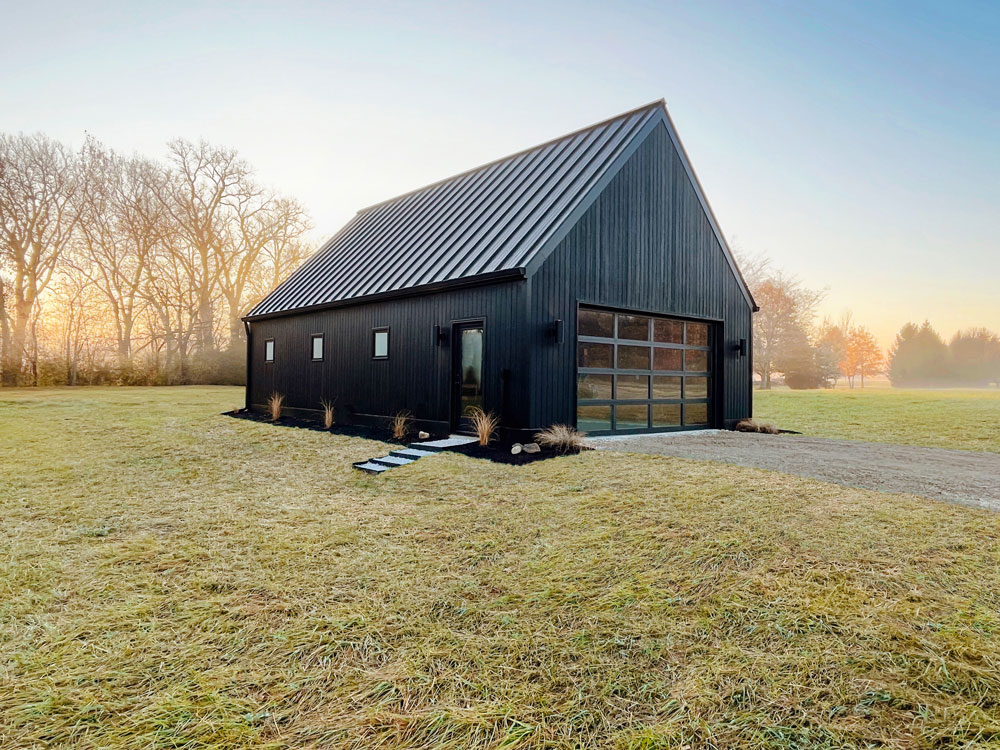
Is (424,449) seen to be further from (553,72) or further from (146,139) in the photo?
(146,139)

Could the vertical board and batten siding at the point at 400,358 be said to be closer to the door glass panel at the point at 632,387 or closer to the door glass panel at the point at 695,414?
the door glass panel at the point at 632,387

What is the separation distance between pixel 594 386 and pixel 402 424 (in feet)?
13.5

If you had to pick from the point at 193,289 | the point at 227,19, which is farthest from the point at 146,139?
the point at 227,19

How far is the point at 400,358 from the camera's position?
11.6 m

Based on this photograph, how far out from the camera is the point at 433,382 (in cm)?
1075

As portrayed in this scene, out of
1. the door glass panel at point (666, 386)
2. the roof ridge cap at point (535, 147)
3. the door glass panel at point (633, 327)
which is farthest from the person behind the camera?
the roof ridge cap at point (535, 147)

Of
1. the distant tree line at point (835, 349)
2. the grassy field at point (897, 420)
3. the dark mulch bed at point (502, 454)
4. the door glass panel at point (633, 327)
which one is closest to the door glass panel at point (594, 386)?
the door glass panel at point (633, 327)

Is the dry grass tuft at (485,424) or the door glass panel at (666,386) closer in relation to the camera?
the dry grass tuft at (485,424)

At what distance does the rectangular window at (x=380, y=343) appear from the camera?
39.5ft

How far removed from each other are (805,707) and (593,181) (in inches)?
373

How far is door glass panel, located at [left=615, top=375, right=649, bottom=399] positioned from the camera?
35.1ft

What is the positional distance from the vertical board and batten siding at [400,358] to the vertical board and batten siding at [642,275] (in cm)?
57

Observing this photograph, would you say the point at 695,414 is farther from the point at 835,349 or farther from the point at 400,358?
the point at 835,349

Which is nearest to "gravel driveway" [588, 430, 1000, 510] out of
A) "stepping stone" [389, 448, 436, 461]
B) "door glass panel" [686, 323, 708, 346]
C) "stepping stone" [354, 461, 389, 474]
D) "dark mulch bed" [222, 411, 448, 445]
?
"door glass panel" [686, 323, 708, 346]
